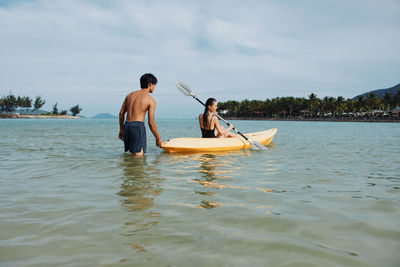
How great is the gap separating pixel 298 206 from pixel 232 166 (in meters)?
2.93

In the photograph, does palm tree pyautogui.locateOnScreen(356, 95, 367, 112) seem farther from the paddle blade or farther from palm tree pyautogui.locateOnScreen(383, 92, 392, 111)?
the paddle blade

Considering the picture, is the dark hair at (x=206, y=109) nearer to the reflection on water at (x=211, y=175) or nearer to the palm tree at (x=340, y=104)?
the reflection on water at (x=211, y=175)

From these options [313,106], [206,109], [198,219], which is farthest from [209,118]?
[313,106]

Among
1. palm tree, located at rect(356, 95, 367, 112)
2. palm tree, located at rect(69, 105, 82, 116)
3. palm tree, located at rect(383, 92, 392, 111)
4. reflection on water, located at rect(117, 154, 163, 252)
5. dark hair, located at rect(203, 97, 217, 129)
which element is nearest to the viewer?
reflection on water, located at rect(117, 154, 163, 252)

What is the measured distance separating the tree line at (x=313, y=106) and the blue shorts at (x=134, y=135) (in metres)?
88.3

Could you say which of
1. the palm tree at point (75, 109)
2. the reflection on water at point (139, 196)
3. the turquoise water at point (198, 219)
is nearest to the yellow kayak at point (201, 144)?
the reflection on water at point (139, 196)

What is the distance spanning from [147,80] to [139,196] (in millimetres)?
2900

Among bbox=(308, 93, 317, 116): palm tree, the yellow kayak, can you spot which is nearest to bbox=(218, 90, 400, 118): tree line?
bbox=(308, 93, 317, 116): palm tree

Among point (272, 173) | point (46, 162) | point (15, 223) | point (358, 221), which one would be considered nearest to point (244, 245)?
point (358, 221)

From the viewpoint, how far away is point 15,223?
2.66 m

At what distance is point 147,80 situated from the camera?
227 inches

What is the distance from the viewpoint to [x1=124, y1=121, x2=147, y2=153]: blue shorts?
18.9 feet

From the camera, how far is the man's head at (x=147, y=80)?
576 cm

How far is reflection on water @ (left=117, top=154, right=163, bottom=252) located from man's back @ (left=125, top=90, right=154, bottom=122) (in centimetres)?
105
